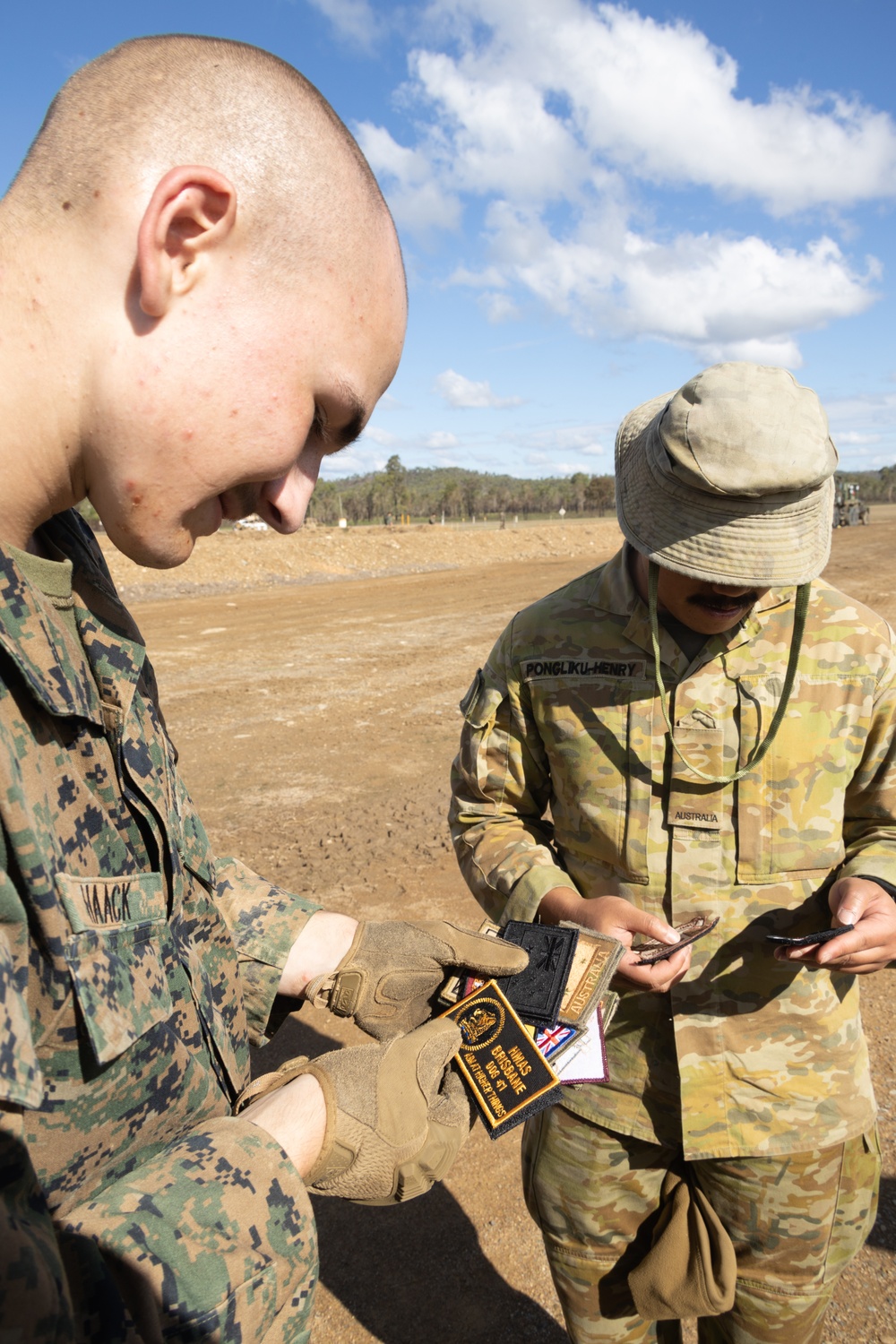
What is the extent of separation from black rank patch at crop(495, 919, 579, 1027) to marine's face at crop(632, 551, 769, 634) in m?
0.83

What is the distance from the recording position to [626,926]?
2.10m

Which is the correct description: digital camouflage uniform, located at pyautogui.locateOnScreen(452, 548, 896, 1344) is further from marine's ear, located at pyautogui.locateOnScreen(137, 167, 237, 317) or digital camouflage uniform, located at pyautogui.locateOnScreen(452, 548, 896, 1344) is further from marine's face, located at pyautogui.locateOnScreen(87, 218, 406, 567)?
marine's ear, located at pyautogui.locateOnScreen(137, 167, 237, 317)

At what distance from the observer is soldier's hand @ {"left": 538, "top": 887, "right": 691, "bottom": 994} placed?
203 cm

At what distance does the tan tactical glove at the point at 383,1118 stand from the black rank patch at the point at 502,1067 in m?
0.05

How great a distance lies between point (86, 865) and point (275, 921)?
0.75 metres

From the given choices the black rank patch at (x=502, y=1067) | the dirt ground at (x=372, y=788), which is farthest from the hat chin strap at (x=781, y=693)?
the dirt ground at (x=372, y=788)

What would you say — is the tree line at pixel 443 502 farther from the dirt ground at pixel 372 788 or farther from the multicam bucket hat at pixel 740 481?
the multicam bucket hat at pixel 740 481

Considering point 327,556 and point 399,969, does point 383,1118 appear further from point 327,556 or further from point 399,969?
point 327,556

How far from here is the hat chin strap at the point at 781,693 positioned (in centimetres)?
213

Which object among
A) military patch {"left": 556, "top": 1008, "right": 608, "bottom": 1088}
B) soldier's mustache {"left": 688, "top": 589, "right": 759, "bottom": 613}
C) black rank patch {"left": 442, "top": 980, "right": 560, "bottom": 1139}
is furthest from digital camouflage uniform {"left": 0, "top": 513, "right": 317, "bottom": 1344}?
soldier's mustache {"left": 688, "top": 589, "right": 759, "bottom": 613}

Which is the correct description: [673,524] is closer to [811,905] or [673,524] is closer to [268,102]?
[811,905]

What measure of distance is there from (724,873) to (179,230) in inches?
73.0

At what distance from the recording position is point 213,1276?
1045 millimetres

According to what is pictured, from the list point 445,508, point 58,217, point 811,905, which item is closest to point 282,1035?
point 811,905
